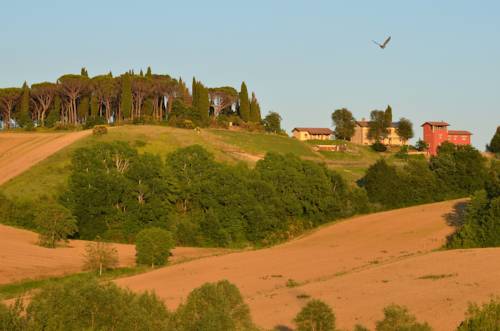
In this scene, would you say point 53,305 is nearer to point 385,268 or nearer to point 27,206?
point 385,268

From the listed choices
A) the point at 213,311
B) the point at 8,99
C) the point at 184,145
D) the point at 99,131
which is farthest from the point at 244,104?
the point at 213,311

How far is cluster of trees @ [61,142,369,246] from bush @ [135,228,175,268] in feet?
45.7

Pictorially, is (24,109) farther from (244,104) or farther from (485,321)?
(485,321)

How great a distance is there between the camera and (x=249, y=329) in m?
21.2

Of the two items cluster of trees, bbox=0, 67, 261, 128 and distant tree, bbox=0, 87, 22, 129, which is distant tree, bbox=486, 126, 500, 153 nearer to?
cluster of trees, bbox=0, 67, 261, 128

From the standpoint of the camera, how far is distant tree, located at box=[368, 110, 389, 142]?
14575cm

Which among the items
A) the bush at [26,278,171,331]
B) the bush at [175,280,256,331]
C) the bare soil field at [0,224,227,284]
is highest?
the bush at [26,278,171,331]

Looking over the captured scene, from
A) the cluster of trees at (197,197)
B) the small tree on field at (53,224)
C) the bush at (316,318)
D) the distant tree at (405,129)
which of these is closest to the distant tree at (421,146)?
the distant tree at (405,129)

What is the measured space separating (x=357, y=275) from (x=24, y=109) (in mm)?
96486

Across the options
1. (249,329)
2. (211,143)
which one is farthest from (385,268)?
A: (211,143)

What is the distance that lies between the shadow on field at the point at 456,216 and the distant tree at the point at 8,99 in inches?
3283

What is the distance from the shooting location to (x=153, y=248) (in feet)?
176

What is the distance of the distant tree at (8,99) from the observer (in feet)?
439

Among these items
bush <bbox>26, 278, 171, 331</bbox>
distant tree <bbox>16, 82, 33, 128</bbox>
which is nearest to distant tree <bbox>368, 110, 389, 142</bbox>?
distant tree <bbox>16, 82, 33, 128</bbox>
